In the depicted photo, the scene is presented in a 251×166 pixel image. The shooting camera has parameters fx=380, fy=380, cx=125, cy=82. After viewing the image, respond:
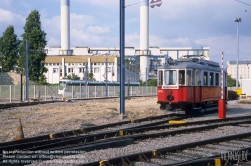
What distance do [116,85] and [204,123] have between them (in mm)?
48221

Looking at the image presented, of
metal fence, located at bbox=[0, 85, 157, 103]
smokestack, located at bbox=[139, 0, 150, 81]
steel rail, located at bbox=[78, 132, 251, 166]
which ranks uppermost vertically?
smokestack, located at bbox=[139, 0, 150, 81]

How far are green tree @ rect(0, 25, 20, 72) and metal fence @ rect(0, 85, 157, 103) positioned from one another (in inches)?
712

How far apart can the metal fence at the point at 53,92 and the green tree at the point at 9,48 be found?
18.1 meters

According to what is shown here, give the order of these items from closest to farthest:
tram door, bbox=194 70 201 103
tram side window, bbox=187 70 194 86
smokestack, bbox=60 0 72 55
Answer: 1. tram side window, bbox=187 70 194 86
2. tram door, bbox=194 70 201 103
3. smokestack, bbox=60 0 72 55

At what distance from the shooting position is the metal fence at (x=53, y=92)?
1610 inches

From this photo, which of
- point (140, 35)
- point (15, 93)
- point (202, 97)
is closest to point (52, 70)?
point (140, 35)

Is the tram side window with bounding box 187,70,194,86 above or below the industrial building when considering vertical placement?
below

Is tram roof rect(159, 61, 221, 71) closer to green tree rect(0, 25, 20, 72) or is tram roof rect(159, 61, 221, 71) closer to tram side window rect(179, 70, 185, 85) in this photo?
tram side window rect(179, 70, 185, 85)

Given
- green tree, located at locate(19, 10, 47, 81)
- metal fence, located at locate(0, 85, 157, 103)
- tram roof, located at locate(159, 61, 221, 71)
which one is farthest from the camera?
green tree, located at locate(19, 10, 47, 81)

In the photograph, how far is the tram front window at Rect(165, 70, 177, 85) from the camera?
2069cm

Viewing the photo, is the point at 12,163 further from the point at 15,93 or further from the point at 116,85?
the point at 116,85

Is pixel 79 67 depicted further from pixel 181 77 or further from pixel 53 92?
pixel 181 77

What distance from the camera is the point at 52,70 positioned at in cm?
9600

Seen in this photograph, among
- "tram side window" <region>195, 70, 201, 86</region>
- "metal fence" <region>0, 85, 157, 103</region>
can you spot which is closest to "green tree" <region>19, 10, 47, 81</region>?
"metal fence" <region>0, 85, 157, 103</region>
